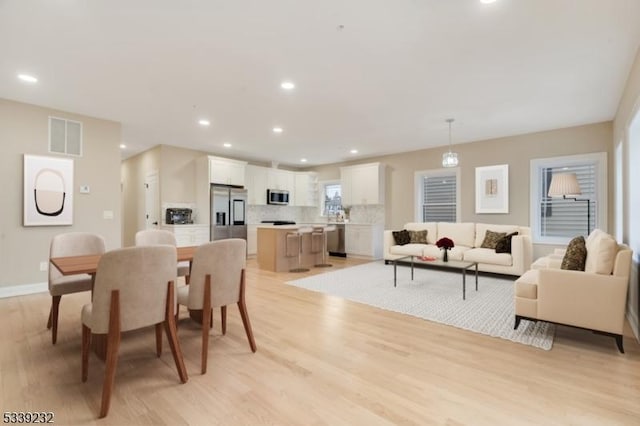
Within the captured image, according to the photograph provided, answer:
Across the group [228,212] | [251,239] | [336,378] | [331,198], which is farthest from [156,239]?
[331,198]

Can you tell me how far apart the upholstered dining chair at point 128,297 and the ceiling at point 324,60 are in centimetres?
182

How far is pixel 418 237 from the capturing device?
20.7 feet

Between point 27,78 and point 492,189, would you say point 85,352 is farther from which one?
point 492,189

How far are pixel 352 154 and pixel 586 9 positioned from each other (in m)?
Answer: 5.47

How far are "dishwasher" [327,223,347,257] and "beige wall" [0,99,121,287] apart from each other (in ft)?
15.9

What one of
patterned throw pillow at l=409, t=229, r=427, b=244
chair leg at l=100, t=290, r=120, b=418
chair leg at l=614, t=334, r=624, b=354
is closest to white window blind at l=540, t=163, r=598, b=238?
patterned throw pillow at l=409, t=229, r=427, b=244

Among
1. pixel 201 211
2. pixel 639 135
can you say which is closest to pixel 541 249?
pixel 639 135

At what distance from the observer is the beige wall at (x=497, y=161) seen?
5078mm

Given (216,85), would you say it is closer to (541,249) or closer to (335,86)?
(335,86)

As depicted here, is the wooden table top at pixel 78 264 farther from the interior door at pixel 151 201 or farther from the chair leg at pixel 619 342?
the interior door at pixel 151 201

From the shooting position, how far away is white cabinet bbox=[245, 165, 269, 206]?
7730 millimetres

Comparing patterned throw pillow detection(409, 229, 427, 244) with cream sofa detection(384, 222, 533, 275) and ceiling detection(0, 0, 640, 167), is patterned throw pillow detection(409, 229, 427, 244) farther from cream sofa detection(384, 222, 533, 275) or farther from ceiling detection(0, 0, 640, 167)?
ceiling detection(0, 0, 640, 167)

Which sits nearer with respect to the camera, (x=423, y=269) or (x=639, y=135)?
(x=639, y=135)

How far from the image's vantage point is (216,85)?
3.54 metres
